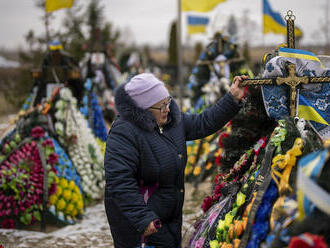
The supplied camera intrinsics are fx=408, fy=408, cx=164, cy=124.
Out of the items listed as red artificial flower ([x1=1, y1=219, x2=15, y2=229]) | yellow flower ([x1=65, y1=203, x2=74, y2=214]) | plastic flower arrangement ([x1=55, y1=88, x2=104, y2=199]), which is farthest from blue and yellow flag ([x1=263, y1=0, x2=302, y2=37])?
red artificial flower ([x1=1, y1=219, x2=15, y2=229])

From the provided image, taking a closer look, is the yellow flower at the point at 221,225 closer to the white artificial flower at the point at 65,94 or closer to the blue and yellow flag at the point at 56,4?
the white artificial flower at the point at 65,94

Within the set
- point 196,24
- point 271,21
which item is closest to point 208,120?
point 271,21

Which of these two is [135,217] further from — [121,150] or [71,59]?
[71,59]

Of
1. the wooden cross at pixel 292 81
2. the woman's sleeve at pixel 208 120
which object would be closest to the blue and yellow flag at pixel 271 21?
the woman's sleeve at pixel 208 120

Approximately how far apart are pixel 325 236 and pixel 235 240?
74cm

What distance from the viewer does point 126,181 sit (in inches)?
95.3

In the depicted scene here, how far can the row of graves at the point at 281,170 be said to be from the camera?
145 centimetres

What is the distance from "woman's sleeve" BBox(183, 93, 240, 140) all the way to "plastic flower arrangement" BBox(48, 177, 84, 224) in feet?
8.51

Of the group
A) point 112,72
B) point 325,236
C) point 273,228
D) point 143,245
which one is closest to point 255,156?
point 273,228

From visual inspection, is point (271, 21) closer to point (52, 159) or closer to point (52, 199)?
point (52, 159)

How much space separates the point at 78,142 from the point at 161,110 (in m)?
3.29

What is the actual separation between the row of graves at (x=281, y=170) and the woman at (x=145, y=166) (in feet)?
0.86

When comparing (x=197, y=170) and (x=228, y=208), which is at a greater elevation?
(x=228, y=208)

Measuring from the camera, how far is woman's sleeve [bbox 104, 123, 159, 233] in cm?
240
